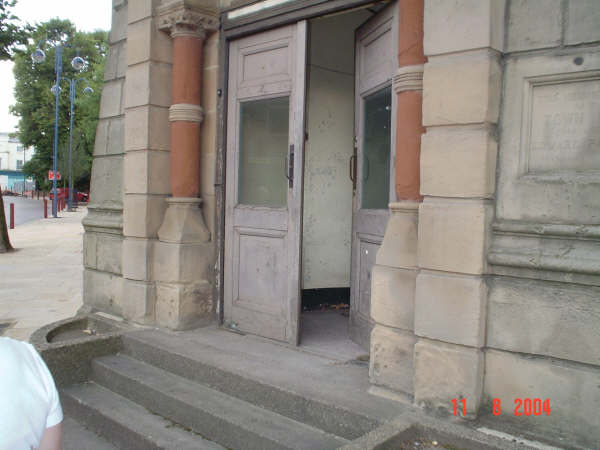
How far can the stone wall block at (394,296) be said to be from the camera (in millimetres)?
3154

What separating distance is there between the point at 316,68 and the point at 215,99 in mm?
2066

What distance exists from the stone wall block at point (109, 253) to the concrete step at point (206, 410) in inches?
51.8

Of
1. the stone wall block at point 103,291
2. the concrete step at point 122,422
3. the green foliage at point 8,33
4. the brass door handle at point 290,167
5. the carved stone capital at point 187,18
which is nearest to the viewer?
the concrete step at point 122,422

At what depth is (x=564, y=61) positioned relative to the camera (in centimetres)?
263

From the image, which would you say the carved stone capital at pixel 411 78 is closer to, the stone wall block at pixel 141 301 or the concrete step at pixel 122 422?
the concrete step at pixel 122 422

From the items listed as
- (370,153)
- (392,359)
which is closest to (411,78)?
(370,153)

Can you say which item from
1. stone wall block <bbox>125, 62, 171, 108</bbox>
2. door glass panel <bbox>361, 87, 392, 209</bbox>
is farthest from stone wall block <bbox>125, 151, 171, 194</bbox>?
door glass panel <bbox>361, 87, 392, 209</bbox>

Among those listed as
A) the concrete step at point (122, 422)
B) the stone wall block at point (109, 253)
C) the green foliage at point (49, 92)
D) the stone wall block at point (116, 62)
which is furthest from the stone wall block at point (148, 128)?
the green foliage at point (49, 92)

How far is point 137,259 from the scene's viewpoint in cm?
497

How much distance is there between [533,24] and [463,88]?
48 cm

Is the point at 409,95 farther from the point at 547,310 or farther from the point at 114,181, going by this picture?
the point at 114,181

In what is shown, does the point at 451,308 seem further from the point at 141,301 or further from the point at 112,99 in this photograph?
the point at 112,99

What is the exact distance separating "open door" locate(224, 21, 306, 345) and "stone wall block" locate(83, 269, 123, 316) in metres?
1.26

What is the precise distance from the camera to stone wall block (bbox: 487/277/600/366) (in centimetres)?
251
